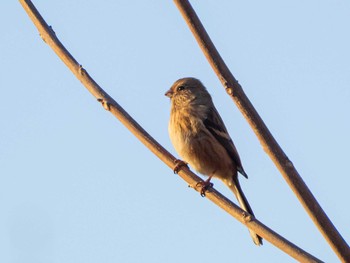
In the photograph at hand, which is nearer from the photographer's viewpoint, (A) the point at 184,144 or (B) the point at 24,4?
(B) the point at 24,4

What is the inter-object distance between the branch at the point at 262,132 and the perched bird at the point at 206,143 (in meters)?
4.33

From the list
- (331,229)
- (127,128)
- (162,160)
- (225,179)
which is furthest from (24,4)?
(225,179)

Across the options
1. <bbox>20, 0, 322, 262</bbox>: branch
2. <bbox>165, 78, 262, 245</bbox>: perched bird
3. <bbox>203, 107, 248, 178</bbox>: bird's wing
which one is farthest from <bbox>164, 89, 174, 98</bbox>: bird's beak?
<bbox>20, 0, 322, 262</bbox>: branch

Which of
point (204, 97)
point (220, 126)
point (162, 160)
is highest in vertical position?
point (204, 97)

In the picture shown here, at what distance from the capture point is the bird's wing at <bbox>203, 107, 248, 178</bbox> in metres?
7.50

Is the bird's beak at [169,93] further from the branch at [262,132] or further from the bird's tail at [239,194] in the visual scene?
the branch at [262,132]

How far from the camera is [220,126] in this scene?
302 inches

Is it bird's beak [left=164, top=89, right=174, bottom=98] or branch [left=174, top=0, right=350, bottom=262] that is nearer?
branch [left=174, top=0, right=350, bottom=262]

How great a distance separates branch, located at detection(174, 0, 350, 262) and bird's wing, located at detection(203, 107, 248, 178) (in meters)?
4.51

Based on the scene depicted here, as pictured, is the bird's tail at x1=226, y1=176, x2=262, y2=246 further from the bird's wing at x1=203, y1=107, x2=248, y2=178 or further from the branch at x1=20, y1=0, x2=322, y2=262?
the branch at x1=20, y1=0, x2=322, y2=262

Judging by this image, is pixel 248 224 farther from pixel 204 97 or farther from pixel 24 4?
pixel 204 97

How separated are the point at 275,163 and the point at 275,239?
36 centimetres

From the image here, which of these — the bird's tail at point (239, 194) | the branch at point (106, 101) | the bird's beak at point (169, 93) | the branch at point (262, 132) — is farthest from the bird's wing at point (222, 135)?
the branch at point (262, 132)

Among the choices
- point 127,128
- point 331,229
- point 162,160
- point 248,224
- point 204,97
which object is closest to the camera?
point 331,229
